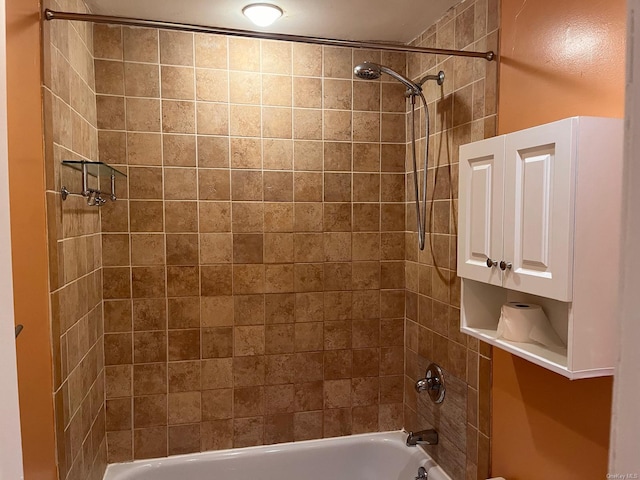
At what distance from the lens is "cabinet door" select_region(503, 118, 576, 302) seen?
1131 millimetres

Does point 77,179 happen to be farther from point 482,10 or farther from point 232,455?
point 482,10

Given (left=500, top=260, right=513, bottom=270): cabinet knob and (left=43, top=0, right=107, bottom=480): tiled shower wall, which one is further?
(left=43, top=0, right=107, bottom=480): tiled shower wall

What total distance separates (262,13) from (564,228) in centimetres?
152

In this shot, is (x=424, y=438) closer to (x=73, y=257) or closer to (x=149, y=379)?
(x=149, y=379)

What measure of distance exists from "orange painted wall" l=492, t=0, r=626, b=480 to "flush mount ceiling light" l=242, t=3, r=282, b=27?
94cm

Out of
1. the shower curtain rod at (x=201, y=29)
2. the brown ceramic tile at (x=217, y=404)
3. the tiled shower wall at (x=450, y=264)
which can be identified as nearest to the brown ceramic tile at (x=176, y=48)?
the shower curtain rod at (x=201, y=29)

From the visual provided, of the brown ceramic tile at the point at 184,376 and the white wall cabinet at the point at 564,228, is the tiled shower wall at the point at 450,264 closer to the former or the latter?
the white wall cabinet at the point at 564,228

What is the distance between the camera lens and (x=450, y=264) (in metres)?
2.01

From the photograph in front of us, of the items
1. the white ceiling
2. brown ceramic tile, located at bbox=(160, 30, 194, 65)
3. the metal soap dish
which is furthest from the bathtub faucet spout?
brown ceramic tile, located at bbox=(160, 30, 194, 65)

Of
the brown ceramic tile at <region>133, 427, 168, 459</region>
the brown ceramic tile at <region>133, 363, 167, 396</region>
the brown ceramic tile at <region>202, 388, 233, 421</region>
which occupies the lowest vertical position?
the brown ceramic tile at <region>133, 427, 168, 459</region>

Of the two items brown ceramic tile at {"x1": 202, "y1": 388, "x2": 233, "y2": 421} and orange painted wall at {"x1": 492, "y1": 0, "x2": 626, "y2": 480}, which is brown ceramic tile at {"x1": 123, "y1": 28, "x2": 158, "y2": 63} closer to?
orange painted wall at {"x1": 492, "y1": 0, "x2": 626, "y2": 480}

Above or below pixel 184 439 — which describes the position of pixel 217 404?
above

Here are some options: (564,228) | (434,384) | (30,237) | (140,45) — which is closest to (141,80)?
(140,45)

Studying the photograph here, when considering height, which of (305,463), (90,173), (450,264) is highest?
(90,173)
